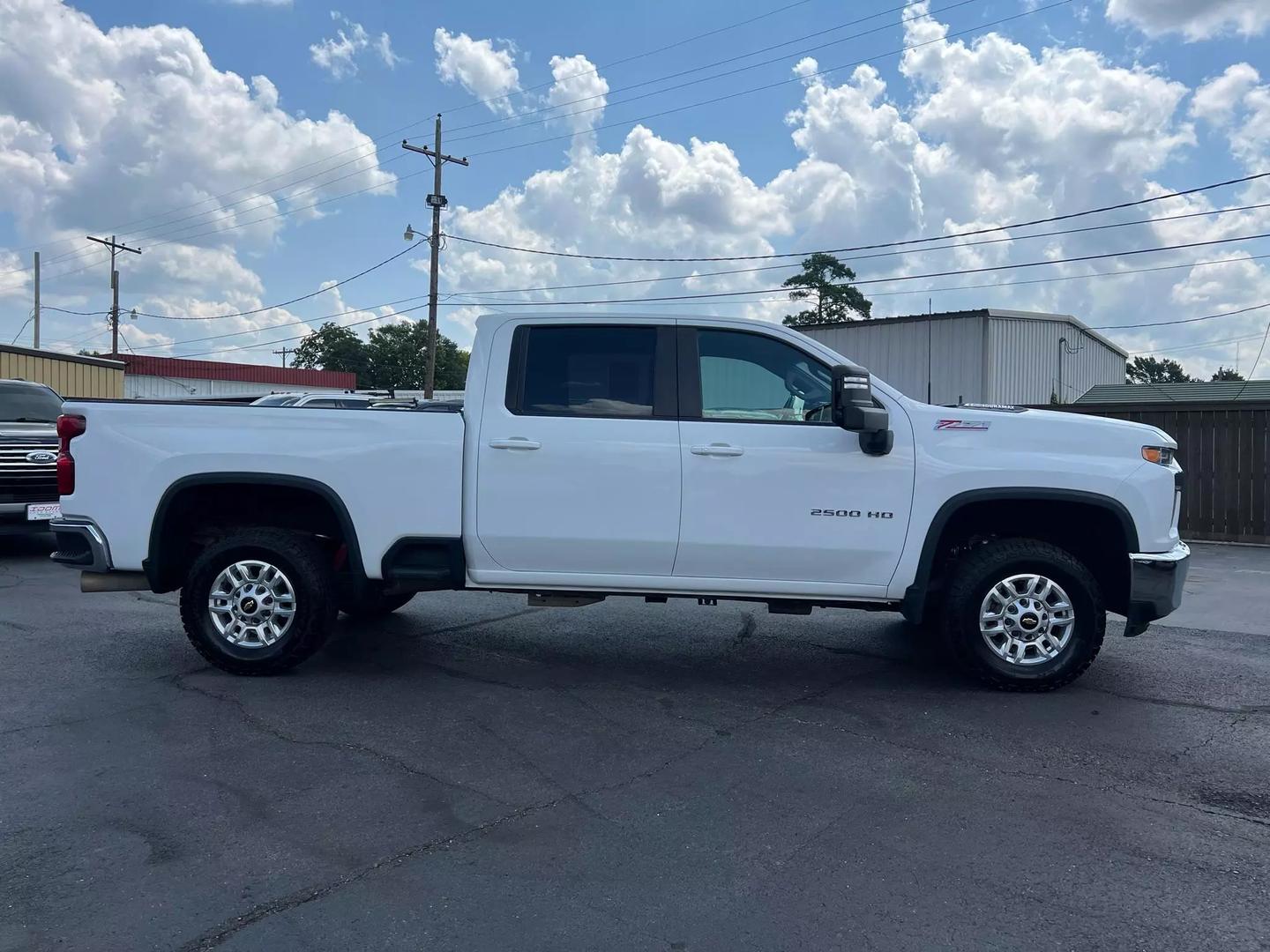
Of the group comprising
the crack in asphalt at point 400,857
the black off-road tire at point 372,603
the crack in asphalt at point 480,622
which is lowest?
the crack in asphalt at point 400,857

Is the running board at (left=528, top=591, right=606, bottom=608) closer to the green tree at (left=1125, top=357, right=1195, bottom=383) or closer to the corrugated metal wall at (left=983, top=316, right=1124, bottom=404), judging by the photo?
the corrugated metal wall at (left=983, top=316, right=1124, bottom=404)

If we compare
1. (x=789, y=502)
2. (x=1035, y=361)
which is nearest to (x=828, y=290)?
(x=1035, y=361)

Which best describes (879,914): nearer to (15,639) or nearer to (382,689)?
(382,689)

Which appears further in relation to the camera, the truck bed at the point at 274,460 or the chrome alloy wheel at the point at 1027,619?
the truck bed at the point at 274,460

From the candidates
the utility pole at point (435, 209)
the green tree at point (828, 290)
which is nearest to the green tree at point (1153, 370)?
the green tree at point (828, 290)

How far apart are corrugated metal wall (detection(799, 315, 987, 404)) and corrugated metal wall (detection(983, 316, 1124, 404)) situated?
0.45 m

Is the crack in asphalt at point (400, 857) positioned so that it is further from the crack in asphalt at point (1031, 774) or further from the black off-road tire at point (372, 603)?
the black off-road tire at point (372, 603)

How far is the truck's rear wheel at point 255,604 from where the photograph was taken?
5652mm

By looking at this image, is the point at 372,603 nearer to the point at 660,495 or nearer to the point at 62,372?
the point at 660,495

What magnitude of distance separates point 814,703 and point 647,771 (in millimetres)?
1404

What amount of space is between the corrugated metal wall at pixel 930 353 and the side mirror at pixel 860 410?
22306 mm

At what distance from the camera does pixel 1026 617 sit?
17.8 ft

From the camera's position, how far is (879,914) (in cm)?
309

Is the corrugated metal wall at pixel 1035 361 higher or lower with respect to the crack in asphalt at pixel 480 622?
higher
